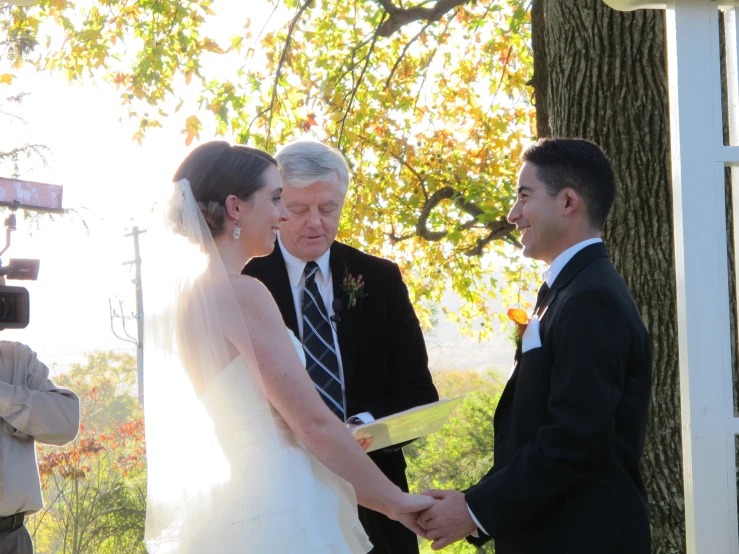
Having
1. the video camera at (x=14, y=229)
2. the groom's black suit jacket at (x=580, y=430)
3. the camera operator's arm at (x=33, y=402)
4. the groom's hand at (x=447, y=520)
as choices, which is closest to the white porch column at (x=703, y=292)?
the groom's black suit jacket at (x=580, y=430)

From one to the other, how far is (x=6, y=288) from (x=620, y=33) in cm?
329

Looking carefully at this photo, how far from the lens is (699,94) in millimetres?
2439

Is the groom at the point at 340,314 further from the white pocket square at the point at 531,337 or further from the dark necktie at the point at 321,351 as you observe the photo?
the white pocket square at the point at 531,337

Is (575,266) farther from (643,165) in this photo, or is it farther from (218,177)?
(643,165)

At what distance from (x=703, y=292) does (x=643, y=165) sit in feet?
7.58

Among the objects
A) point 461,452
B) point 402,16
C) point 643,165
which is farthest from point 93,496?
point 643,165

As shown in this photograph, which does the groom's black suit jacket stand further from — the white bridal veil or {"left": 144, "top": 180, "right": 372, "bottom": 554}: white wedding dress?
the white bridal veil

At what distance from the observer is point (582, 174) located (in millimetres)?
2682

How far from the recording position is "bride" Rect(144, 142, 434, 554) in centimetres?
253

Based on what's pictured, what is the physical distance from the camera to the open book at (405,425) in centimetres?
288

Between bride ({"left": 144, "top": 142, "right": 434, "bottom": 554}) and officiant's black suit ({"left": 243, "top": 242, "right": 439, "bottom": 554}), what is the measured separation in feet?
1.86

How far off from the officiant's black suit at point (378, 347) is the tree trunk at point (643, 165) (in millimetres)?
1556

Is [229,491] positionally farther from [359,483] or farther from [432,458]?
[432,458]

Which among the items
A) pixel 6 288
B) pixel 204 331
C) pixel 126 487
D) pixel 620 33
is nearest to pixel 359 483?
pixel 204 331
